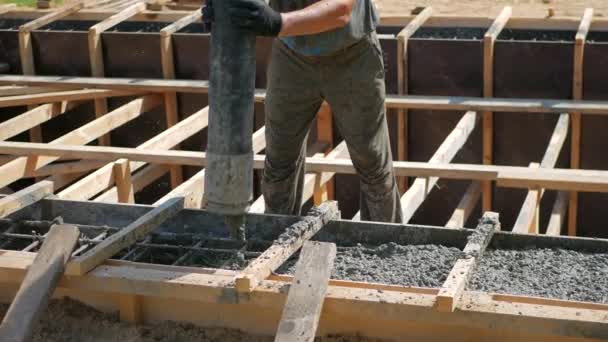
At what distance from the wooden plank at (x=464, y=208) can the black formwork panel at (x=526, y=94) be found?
1022 mm

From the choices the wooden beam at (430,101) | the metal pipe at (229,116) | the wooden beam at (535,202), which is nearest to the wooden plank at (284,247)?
the metal pipe at (229,116)

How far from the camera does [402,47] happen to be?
8.17 m

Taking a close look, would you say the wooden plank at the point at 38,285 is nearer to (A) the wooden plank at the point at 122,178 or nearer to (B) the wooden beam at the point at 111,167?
(B) the wooden beam at the point at 111,167

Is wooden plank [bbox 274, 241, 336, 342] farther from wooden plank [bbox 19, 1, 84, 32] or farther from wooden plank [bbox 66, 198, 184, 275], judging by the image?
wooden plank [bbox 19, 1, 84, 32]

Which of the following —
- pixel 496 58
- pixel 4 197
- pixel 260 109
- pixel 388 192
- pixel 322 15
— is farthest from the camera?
pixel 260 109

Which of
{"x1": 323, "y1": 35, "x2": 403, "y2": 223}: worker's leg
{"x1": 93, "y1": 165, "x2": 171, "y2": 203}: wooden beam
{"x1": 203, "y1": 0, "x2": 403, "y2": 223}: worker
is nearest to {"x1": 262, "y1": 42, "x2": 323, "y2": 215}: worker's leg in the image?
{"x1": 203, "y1": 0, "x2": 403, "y2": 223}: worker

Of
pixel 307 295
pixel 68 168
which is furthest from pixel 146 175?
pixel 307 295

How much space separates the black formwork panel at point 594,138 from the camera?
778cm

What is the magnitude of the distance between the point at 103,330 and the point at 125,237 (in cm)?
46

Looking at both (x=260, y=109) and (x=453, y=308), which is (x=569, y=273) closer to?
(x=453, y=308)

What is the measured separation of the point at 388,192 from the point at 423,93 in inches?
105

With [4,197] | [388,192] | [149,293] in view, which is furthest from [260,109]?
[149,293]

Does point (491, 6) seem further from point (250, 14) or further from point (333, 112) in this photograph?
point (250, 14)

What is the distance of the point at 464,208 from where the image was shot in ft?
21.9
